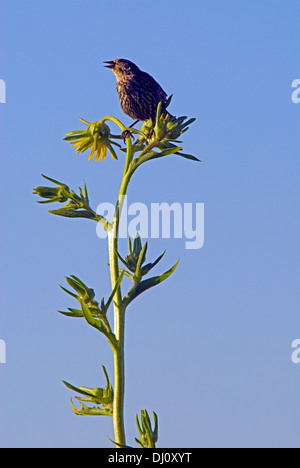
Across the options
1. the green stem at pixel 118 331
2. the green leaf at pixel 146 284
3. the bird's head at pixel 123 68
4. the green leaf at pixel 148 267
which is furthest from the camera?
the bird's head at pixel 123 68

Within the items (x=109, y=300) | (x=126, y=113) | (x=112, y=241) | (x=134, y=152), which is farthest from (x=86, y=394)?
(x=126, y=113)

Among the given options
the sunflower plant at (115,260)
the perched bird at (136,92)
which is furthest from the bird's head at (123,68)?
the sunflower plant at (115,260)

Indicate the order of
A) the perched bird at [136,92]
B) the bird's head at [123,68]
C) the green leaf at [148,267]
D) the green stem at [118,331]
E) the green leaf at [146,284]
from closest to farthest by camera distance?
the green stem at [118,331], the green leaf at [146,284], the green leaf at [148,267], the perched bird at [136,92], the bird's head at [123,68]

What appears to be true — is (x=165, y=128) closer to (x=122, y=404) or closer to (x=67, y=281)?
(x=67, y=281)

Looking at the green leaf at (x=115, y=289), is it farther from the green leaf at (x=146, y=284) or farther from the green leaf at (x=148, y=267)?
the green leaf at (x=148, y=267)

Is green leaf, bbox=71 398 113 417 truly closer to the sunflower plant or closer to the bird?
the sunflower plant

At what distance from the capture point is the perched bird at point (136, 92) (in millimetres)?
6418

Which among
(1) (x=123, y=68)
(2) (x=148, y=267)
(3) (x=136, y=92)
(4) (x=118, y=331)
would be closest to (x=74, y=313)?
(4) (x=118, y=331)

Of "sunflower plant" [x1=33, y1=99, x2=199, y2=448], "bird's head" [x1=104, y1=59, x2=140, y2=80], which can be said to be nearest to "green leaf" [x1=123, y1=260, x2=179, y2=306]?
"sunflower plant" [x1=33, y1=99, x2=199, y2=448]

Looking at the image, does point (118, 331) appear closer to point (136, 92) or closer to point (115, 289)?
point (115, 289)

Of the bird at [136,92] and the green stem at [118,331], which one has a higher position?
the bird at [136,92]

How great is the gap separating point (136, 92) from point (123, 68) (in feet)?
1.64

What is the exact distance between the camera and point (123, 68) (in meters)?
6.89

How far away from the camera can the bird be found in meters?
6.42
